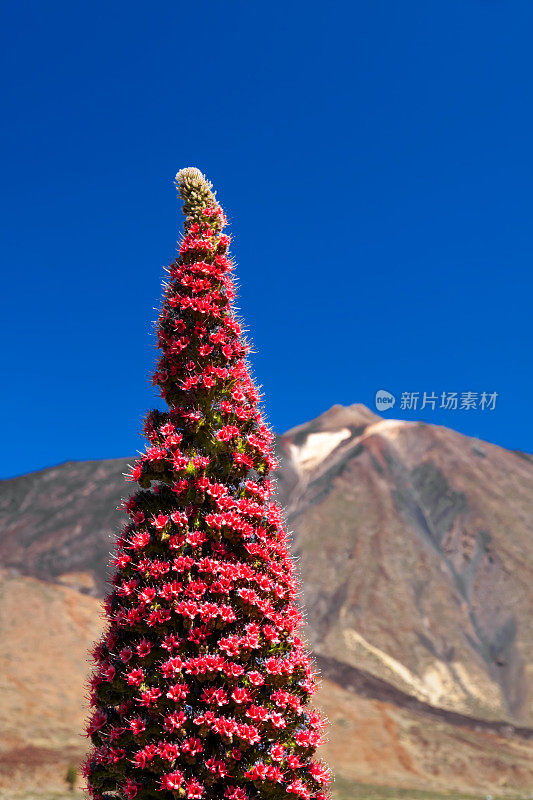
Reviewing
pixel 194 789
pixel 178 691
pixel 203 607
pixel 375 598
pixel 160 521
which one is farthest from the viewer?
pixel 375 598

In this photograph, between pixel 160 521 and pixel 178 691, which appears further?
pixel 160 521

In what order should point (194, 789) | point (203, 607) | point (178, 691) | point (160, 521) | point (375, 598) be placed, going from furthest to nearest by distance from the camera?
1. point (375, 598)
2. point (160, 521)
3. point (203, 607)
4. point (178, 691)
5. point (194, 789)

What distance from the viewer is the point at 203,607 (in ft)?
23.2

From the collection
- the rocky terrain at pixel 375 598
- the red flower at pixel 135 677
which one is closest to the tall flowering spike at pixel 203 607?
the red flower at pixel 135 677

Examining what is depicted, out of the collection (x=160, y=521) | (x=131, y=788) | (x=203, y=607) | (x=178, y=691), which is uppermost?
(x=160, y=521)

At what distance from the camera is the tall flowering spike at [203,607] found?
6.92m

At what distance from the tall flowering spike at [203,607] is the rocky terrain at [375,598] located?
3565 centimetres

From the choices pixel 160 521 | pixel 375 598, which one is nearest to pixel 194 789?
pixel 160 521

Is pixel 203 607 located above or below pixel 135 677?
above

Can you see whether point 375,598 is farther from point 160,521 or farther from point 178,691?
point 178,691

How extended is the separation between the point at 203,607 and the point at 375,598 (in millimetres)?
79770

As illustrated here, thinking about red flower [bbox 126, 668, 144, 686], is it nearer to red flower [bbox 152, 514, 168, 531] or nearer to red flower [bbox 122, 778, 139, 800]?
red flower [bbox 122, 778, 139, 800]

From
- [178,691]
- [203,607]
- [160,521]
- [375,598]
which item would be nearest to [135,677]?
[178,691]

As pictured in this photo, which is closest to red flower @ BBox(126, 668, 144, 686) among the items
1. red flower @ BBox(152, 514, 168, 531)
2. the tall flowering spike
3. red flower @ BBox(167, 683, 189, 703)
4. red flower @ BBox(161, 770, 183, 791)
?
the tall flowering spike
